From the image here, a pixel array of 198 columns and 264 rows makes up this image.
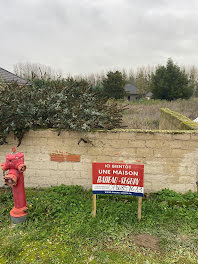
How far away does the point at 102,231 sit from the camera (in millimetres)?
3096

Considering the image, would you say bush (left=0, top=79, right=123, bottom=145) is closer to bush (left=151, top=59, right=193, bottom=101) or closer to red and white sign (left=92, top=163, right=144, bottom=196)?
red and white sign (left=92, top=163, right=144, bottom=196)

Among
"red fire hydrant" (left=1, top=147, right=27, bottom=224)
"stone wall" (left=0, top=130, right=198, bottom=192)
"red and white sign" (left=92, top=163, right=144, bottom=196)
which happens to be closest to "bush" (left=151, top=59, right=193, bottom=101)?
"stone wall" (left=0, top=130, right=198, bottom=192)

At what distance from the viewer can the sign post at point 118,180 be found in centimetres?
329

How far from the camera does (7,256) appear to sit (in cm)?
268

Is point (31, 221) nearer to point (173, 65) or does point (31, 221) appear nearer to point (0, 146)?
point (0, 146)

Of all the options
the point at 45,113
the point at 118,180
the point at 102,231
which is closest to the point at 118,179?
the point at 118,180

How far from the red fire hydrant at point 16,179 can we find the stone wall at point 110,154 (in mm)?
1066

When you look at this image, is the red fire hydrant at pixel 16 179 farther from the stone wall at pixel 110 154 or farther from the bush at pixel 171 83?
the bush at pixel 171 83

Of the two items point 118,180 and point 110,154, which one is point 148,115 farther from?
point 118,180

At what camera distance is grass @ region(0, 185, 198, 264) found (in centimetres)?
267

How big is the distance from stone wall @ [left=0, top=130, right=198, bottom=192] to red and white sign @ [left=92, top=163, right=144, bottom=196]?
85 cm

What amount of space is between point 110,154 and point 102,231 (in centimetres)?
158

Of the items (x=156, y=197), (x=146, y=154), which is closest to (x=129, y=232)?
(x=156, y=197)

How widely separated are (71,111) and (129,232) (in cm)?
272
